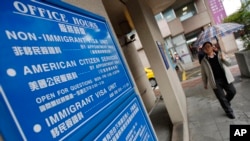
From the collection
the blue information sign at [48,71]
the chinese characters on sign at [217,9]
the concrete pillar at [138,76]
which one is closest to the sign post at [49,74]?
the blue information sign at [48,71]

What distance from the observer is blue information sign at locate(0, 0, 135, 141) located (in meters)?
1.07

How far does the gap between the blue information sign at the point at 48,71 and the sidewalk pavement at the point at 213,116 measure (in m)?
3.81

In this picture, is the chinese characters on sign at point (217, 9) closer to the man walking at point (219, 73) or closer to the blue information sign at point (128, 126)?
the man walking at point (219, 73)

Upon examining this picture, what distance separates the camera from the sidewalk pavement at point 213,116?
16.2 ft

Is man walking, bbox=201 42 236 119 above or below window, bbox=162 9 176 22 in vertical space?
below

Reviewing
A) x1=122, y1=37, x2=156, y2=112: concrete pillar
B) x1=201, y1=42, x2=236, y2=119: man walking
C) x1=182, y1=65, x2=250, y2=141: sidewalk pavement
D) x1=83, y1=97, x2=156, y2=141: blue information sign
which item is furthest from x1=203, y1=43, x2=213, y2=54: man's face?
x1=122, y1=37, x2=156, y2=112: concrete pillar

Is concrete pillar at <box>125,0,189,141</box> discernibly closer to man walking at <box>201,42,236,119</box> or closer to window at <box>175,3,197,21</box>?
man walking at <box>201,42,236,119</box>

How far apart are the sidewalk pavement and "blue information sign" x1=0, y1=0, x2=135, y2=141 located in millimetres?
3810

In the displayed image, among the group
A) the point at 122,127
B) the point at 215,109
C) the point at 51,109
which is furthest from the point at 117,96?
the point at 215,109

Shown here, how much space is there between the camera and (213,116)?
5.95m

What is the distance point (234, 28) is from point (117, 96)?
6.75 metres

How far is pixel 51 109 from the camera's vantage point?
1.22m

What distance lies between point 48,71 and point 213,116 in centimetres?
554

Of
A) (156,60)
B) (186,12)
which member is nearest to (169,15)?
(186,12)
